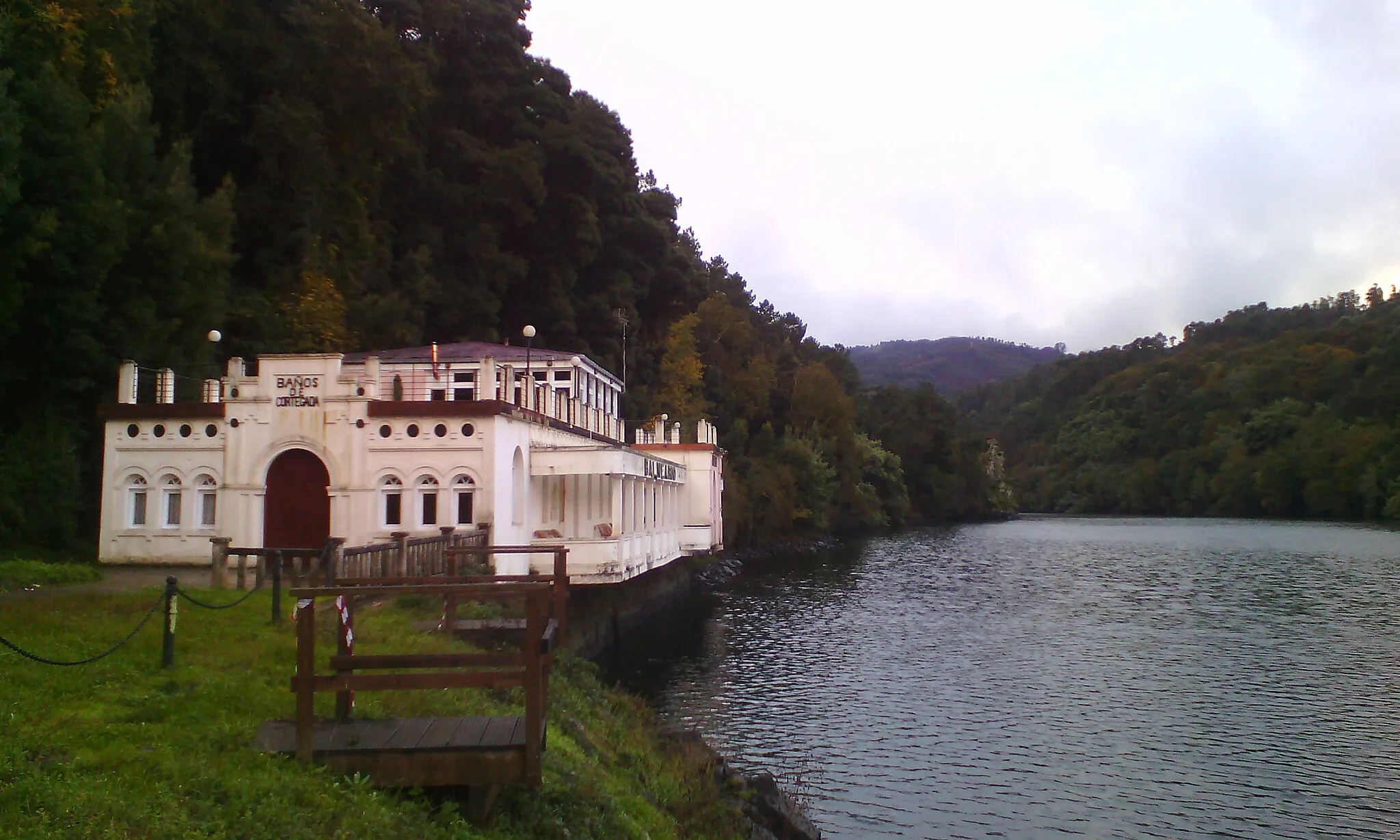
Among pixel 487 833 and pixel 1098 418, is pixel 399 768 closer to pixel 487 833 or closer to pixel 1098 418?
pixel 487 833

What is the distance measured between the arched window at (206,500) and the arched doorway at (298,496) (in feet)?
4.43

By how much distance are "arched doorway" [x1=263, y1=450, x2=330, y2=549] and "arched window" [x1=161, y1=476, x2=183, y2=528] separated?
2.29 meters

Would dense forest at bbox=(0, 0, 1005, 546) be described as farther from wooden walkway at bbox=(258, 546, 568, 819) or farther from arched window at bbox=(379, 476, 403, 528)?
wooden walkway at bbox=(258, 546, 568, 819)

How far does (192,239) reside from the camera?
28.3 metres

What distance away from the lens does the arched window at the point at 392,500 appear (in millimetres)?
22984

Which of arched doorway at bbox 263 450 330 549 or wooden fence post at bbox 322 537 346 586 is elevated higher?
arched doorway at bbox 263 450 330 549

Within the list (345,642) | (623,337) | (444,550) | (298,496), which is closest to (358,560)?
(444,550)

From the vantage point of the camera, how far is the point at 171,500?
24094 millimetres

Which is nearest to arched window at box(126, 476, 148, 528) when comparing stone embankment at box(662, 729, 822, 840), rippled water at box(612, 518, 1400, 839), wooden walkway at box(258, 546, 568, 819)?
rippled water at box(612, 518, 1400, 839)

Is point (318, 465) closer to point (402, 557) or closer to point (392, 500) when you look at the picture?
point (392, 500)

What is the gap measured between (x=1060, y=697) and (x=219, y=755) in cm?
2236

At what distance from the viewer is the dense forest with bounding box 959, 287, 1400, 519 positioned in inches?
4097

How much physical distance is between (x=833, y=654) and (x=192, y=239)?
71.7 feet

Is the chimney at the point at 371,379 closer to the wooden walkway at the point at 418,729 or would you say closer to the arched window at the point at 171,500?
the arched window at the point at 171,500
